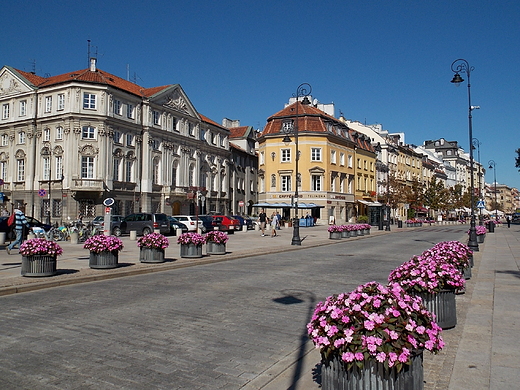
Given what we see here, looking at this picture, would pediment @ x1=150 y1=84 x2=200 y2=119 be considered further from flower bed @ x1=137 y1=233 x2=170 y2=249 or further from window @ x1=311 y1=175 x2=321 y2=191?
flower bed @ x1=137 y1=233 x2=170 y2=249

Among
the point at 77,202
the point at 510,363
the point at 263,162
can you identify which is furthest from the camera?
the point at 263,162

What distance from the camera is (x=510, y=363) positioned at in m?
5.30

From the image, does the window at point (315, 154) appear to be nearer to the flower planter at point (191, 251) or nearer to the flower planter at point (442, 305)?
the flower planter at point (191, 251)

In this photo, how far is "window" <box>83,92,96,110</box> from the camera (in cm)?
4444

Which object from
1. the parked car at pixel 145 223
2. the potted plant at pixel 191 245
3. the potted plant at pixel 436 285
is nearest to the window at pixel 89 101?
the parked car at pixel 145 223

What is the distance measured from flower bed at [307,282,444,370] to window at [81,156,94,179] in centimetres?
4371

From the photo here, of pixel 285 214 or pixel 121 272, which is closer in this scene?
pixel 121 272

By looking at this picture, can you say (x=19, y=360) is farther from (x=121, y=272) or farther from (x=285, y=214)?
(x=285, y=214)

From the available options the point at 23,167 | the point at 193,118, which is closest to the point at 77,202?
the point at 23,167

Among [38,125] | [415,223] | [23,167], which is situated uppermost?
[38,125]

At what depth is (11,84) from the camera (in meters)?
49.1

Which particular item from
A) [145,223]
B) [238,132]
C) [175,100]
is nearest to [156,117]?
[175,100]

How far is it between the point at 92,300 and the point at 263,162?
55.4 m

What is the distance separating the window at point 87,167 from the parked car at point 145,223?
13.0m
